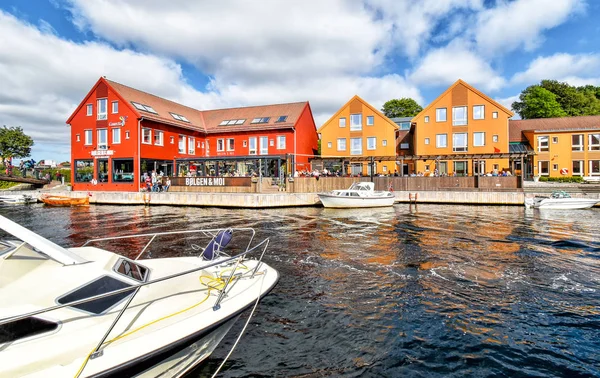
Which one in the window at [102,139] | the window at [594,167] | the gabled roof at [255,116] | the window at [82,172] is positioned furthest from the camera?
the gabled roof at [255,116]

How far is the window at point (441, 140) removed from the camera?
38.5 meters

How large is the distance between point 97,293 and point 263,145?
36166mm

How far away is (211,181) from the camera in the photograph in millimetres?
30281

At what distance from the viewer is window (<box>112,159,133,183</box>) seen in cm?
3359

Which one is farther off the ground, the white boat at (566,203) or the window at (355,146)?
the window at (355,146)

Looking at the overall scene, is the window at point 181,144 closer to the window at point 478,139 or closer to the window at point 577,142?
the window at point 478,139

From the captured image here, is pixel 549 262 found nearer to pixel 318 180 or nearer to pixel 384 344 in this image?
pixel 384 344

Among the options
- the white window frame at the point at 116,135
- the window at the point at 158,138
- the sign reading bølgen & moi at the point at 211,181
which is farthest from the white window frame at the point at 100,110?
the sign reading bølgen & moi at the point at 211,181

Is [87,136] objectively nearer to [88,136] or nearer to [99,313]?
[88,136]

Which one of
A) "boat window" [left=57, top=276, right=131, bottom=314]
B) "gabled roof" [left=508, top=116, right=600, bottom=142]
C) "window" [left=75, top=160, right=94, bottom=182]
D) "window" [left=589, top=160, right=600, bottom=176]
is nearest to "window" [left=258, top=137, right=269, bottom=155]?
"window" [left=75, top=160, right=94, bottom=182]

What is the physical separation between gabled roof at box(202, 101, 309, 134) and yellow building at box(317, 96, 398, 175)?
13.9 ft

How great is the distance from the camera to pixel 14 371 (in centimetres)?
297

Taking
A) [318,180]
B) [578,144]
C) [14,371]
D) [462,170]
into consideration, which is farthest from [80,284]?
[578,144]

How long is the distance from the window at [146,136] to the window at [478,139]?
3421cm
